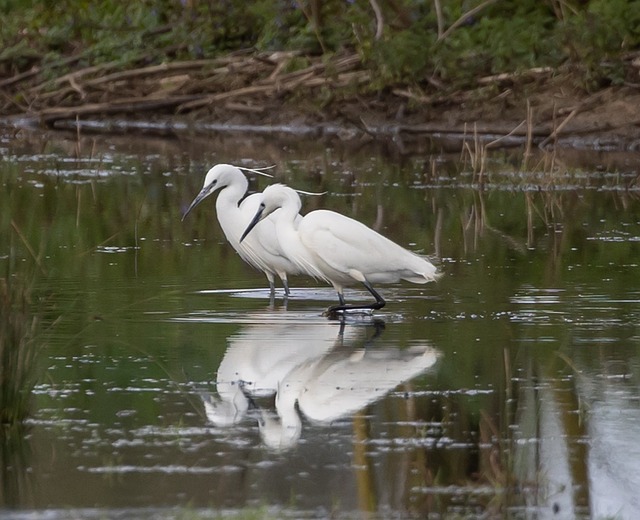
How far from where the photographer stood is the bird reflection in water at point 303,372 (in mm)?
6348

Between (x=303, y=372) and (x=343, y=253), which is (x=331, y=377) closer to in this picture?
(x=303, y=372)

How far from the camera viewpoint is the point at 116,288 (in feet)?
32.6

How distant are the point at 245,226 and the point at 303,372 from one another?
129 inches

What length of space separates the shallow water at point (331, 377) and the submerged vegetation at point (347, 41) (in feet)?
30.7

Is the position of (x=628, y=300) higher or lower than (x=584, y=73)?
lower

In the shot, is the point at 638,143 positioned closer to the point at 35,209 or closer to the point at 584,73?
the point at 584,73

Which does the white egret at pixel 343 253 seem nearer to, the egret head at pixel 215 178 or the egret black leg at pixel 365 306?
the egret black leg at pixel 365 306

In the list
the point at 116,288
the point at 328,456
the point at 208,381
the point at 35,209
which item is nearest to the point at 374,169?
the point at 35,209

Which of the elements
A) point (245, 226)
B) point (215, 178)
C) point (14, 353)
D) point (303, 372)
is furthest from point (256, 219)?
point (14, 353)

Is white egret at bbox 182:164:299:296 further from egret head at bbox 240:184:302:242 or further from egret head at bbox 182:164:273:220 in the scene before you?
egret head at bbox 240:184:302:242

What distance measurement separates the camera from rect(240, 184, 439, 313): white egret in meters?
8.90

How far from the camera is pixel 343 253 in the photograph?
887 cm

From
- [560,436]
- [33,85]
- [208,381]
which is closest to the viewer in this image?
[560,436]

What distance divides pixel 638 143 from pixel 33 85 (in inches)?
439
